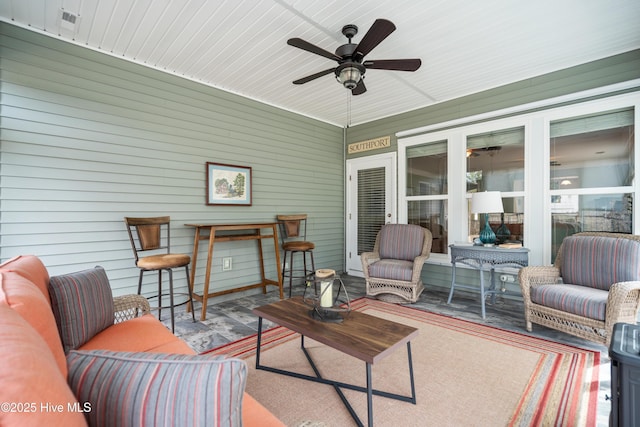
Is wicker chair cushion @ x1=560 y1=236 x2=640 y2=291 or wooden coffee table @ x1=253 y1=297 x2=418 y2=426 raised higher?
wicker chair cushion @ x1=560 y1=236 x2=640 y2=291

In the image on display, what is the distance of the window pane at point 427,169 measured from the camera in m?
4.48

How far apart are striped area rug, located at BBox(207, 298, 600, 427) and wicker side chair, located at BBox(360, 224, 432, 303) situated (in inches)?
36.5

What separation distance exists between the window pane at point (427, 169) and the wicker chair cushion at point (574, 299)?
6.60 feet

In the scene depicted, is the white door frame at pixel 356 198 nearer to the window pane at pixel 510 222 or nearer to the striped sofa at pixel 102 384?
the window pane at pixel 510 222

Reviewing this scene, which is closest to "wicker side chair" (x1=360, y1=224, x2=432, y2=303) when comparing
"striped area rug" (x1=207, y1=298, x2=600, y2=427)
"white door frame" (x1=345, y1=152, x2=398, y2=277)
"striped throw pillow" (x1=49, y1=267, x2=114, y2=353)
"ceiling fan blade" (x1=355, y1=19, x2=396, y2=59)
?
"white door frame" (x1=345, y1=152, x2=398, y2=277)

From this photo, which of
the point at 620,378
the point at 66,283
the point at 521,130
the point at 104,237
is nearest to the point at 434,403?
the point at 620,378

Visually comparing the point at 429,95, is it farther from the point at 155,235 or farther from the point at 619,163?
the point at 155,235

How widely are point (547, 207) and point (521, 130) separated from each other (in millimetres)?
1032

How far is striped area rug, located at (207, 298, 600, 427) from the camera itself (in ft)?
5.57

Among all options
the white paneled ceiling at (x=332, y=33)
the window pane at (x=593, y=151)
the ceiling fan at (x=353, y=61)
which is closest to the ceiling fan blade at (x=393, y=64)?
the ceiling fan at (x=353, y=61)

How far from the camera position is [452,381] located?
203 centimetres

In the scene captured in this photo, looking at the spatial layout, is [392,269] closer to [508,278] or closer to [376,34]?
[508,278]

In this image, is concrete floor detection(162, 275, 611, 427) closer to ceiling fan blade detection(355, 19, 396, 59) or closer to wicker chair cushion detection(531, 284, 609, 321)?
wicker chair cushion detection(531, 284, 609, 321)

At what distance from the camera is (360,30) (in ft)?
8.98
